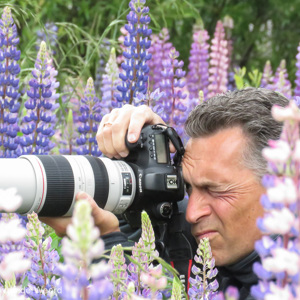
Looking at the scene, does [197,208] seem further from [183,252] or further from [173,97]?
[173,97]

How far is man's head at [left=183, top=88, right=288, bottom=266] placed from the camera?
211 cm

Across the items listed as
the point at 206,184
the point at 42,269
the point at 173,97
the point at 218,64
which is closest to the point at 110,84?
the point at 173,97

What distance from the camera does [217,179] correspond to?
2.13 meters

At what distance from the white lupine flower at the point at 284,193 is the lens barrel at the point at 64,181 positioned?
123 centimetres

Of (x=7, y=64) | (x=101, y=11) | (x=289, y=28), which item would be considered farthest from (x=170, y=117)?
(x=289, y=28)

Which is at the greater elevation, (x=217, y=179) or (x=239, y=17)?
(x=239, y=17)

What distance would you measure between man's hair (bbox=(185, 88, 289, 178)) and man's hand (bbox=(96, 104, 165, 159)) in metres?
0.16

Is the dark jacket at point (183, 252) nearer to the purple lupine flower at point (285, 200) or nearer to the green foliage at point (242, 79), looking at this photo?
the green foliage at point (242, 79)

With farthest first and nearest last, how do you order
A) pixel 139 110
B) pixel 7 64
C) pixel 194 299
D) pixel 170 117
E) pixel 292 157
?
1. pixel 170 117
2. pixel 7 64
3. pixel 139 110
4. pixel 194 299
5. pixel 292 157

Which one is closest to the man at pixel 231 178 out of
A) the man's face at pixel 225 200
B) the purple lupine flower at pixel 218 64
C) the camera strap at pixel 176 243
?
the man's face at pixel 225 200

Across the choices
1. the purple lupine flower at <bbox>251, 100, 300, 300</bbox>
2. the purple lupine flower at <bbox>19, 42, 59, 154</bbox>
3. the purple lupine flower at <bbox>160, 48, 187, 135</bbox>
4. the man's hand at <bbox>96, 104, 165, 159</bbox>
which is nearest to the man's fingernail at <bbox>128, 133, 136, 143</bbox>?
the man's hand at <bbox>96, 104, 165, 159</bbox>

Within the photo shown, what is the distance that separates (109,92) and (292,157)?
3.03 meters

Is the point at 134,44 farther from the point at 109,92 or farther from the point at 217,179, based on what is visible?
the point at 217,179

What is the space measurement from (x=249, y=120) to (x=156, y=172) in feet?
1.08
